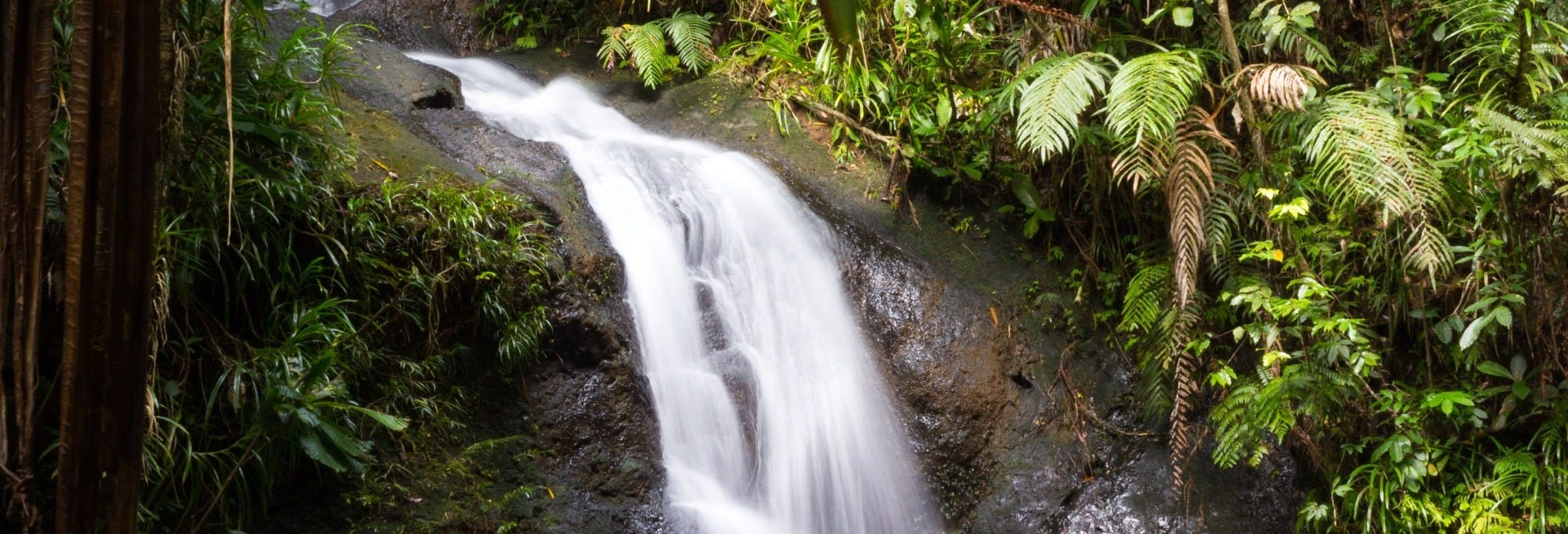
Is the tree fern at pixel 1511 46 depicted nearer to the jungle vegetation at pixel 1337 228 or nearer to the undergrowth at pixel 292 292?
the jungle vegetation at pixel 1337 228

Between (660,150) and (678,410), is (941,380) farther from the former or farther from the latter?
(660,150)

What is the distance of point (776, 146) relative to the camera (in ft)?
19.5

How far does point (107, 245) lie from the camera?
1.48 metres

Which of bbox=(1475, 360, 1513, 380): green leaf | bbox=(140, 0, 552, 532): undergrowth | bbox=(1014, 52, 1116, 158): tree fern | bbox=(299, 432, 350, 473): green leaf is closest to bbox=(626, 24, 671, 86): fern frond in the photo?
bbox=(140, 0, 552, 532): undergrowth

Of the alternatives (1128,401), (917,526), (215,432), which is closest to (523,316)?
(215,432)

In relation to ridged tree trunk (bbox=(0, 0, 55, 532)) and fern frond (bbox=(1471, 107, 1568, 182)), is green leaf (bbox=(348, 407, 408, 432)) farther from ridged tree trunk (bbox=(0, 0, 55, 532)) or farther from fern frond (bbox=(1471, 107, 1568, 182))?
fern frond (bbox=(1471, 107, 1568, 182))

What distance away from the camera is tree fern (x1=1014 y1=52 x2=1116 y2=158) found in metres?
3.86

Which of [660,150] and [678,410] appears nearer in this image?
[678,410]

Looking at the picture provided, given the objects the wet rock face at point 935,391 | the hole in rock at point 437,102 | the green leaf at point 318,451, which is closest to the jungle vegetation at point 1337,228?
the wet rock face at point 935,391

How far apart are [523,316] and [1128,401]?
2.78 meters

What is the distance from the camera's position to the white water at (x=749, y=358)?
4207mm

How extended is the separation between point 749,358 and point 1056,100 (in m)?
1.76

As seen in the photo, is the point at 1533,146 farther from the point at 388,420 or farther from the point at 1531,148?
the point at 388,420

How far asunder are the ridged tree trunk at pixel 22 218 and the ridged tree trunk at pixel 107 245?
0.36 metres
